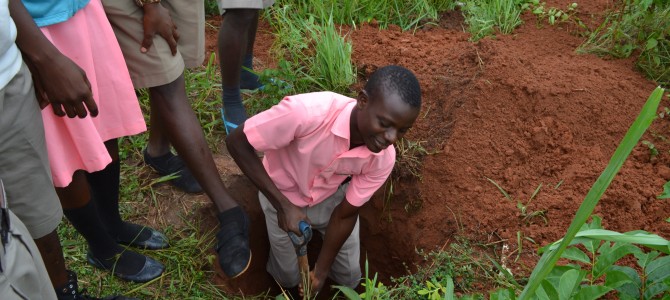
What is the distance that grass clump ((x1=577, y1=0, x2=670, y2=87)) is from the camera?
3.50 m

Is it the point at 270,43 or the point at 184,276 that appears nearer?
the point at 184,276

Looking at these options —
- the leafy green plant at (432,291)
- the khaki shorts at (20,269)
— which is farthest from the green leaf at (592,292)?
the khaki shorts at (20,269)

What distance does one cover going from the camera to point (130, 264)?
2.67m

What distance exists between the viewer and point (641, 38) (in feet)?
11.8

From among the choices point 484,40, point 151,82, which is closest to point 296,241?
point 151,82

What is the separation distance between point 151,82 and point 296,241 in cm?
80

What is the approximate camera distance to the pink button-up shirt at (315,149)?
2.39 metres

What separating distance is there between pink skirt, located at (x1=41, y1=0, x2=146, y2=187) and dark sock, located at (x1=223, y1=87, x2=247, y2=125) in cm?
92

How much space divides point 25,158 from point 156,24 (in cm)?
76

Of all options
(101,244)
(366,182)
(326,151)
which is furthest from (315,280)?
(101,244)

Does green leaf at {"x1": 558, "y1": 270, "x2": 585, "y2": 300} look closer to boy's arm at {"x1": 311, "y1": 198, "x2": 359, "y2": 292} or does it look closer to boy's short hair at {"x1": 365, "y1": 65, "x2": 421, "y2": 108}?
boy's short hair at {"x1": 365, "y1": 65, "x2": 421, "y2": 108}

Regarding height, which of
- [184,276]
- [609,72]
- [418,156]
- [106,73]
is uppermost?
[106,73]

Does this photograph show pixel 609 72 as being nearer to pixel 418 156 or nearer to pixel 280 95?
pixel 418 156

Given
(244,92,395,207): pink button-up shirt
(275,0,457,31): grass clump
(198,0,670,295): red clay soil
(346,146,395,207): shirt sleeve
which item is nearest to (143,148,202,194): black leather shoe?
(198,0,670,295): red clay soil
